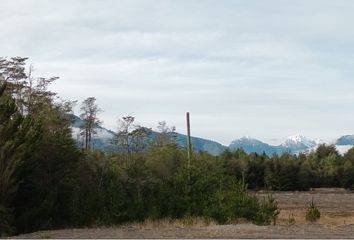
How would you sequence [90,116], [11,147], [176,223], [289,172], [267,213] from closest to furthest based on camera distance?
[11,147]
[176,223]
[267,213]
[90,116]
[289,172]

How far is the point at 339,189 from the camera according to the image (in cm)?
10312

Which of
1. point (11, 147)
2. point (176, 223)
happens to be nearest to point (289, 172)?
point (176, 223)

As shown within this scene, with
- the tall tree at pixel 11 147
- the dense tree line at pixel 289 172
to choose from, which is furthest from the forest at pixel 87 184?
the dense tree line at pixel 289 172

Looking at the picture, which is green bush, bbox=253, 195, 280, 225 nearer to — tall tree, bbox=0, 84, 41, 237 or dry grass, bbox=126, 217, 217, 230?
dry grass, bbox=126, 217, 217, 230

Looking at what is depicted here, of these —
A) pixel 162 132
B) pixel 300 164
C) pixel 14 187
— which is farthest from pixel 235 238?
pixel 300 164

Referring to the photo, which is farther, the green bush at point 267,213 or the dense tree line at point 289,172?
the dense tree line at point 289,172

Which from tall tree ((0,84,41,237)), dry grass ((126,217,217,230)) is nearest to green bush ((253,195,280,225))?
dry grass ((126,217,217,230))

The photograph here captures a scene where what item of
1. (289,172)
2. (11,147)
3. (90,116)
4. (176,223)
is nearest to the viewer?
(11,147)

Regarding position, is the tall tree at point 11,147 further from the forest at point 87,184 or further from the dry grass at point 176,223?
the dry grass at point 176,223

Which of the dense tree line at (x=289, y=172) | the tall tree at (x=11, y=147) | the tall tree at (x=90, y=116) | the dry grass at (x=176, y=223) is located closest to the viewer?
the tall tree at (x=11, y=147)

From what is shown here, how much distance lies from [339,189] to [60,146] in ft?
270

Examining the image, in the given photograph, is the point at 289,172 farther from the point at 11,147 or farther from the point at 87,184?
the point at 11,147

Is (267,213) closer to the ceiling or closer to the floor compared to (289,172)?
closer to the floor

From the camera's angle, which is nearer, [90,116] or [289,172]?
[90,116]
